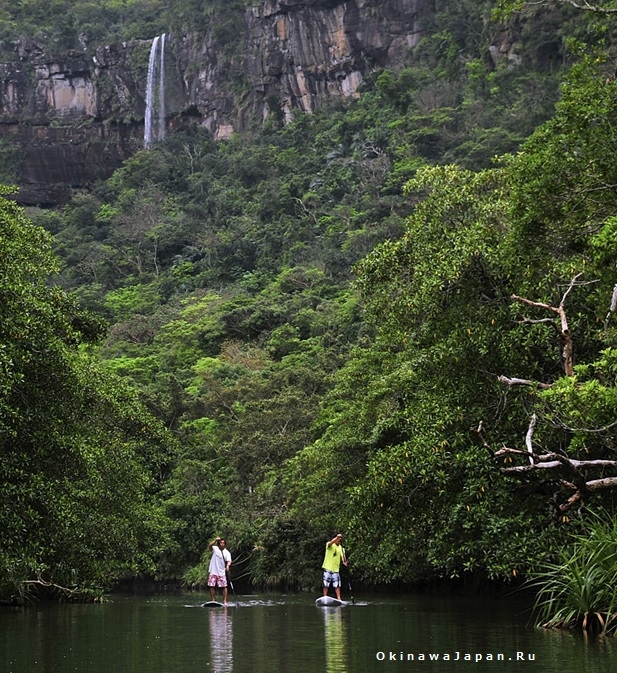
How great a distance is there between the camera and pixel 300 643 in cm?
1074

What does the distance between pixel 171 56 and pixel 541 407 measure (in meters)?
87.3

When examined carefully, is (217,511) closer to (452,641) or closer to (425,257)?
(425,257)

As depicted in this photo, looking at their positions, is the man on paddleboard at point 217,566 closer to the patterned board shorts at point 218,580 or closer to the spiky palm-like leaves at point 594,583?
the patterned board shorts at point 218,580

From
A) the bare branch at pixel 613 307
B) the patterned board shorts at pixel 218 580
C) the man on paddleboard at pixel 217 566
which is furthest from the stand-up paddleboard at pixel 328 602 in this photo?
the bare branch at pixel 613 307

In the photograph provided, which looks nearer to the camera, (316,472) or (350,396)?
(316,472)

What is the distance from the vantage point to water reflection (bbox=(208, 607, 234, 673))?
872 cm

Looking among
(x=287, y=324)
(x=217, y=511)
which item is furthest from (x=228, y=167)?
(x=217, y=511)

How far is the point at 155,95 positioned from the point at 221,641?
290 feet

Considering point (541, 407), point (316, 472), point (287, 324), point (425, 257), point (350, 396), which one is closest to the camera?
point (541, 407)

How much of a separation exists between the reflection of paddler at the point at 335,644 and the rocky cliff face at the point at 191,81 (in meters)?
71.8

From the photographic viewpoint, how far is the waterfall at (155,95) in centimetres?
9375

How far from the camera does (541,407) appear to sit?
13094 mm

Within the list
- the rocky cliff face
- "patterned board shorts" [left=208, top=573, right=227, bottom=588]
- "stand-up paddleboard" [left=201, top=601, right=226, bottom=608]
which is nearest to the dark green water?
"stand-up paddleboard" [left=201, top=601, right=226, bottom=608]

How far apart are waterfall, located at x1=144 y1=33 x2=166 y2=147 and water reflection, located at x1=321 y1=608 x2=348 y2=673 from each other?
81.4 metres
